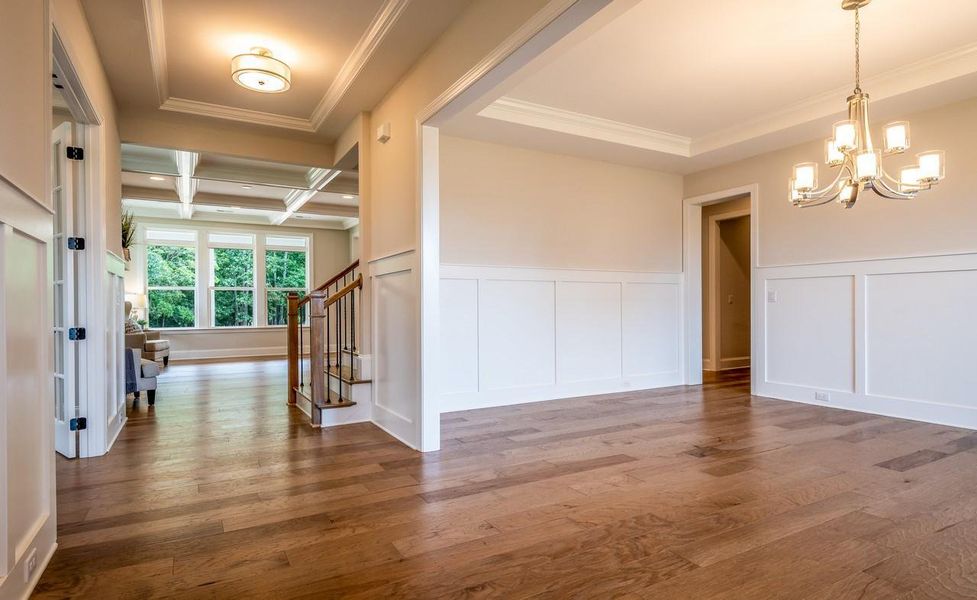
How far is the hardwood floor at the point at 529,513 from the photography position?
69.7 inches

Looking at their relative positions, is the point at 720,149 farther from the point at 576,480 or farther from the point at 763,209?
the point at 576,480

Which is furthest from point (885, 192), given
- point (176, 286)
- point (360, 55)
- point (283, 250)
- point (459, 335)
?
point (176, 286)

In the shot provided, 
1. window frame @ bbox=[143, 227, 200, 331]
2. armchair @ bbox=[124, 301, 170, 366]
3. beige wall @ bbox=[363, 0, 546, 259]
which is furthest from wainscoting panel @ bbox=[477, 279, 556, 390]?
window frame @ bbox=[143, 227, 200, 331]

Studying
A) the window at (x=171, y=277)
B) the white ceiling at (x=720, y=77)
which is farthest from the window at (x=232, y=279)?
the white ceiling at (x=720, y=77)

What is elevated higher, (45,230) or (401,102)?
(401,102)

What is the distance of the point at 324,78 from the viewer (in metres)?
3.87

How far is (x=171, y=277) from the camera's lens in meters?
9.56

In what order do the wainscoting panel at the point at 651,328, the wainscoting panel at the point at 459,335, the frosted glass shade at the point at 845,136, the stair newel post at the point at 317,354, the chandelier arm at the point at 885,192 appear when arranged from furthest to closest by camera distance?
the wainscoting panel at the point at 651,328 < the wainscoting panel at the point at 459,335 < the stair newel post at the point at 317,354 < the chandelier arm at the point at 885,192 < the frosted glass shade at the point at 845,136

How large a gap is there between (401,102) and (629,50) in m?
1.62

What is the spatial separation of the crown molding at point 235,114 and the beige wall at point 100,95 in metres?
0.46

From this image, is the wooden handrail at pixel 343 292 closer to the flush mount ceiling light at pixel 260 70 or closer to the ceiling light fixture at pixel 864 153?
the flush mount ceiling light at pixel 260 70

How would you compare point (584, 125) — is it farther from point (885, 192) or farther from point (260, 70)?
point (260, 70)

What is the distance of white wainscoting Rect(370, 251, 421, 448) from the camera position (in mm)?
3467

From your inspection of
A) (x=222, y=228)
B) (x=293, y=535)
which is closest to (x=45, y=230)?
(x=293, y=535)
